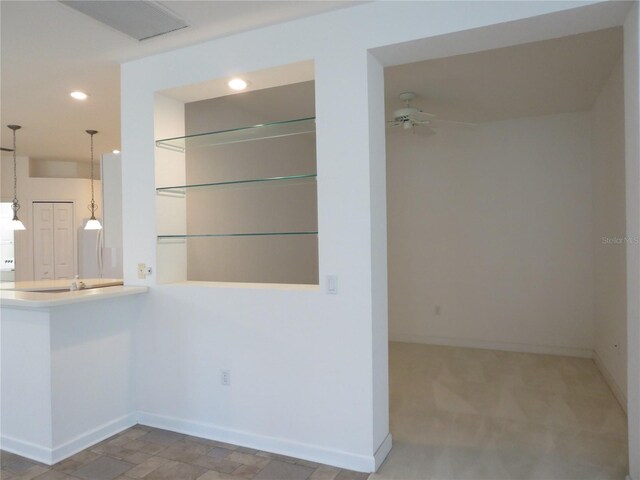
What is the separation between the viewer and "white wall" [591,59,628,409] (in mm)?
3635

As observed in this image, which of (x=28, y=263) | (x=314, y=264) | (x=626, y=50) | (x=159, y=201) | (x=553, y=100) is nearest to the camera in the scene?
(x=626, y=50)

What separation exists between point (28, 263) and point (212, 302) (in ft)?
17.8

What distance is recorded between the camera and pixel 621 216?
12.0 ft

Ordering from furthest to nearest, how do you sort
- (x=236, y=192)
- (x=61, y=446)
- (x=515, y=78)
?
(x=236, y=192) < (x=515, y=78) < (x=61, y=446)

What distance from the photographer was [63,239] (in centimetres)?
737

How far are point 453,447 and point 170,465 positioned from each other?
1.73 m

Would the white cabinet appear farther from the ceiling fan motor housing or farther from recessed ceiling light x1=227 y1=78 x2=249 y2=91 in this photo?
the ceiling fan motor housing

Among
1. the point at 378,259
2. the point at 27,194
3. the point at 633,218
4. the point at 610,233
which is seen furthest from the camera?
the point at 27,194

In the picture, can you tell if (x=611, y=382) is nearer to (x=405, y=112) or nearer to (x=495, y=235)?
(x=495, y=235)

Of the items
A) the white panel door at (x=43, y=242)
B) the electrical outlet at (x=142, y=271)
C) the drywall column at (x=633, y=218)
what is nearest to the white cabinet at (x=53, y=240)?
the white panel door at (x=43, y=242)

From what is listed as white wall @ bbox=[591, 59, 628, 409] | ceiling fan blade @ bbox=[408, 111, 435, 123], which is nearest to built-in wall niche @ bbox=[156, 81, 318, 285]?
ceiling fan blade @ bbox=[408, 111, 435, 123]

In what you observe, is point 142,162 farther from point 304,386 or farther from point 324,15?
point 304,386

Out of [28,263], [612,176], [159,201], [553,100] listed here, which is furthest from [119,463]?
[28,263]

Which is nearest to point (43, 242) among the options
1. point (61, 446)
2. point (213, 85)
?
point (61, 446)
